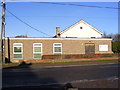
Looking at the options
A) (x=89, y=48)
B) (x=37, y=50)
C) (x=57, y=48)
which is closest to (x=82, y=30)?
(x=89, y=48)

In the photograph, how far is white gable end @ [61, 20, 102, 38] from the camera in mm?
43156

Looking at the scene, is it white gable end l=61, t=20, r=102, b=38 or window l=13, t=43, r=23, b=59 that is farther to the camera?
white gable end l=61, t=20, r=102, b=38

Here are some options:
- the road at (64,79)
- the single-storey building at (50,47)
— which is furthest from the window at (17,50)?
the road at (64,79)

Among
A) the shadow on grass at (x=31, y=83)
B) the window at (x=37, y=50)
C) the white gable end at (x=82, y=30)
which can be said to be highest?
the white gable end at (x=82, y=30)

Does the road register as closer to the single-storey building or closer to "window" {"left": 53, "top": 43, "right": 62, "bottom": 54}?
the single-storey building

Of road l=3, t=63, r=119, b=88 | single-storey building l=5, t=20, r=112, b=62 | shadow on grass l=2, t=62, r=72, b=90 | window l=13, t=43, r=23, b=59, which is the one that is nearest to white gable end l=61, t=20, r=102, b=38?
single-storey building l=5, t=20, r=112, b=62

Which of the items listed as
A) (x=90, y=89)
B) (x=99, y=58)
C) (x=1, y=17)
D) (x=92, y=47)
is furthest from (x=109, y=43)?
(x=90, y=89)

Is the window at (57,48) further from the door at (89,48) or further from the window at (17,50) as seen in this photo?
the window at (17,50)

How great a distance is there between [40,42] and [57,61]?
5134mm

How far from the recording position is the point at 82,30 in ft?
142

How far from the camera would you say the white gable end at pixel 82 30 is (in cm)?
4316

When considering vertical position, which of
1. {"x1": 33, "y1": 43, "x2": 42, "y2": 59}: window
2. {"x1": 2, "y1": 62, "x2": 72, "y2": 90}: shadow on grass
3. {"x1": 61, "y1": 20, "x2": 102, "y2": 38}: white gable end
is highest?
{"x1": 61, "y1": 20, "x2": 102, "y2": 38}: white gable end

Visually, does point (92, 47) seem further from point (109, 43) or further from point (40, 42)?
point (40, 42)

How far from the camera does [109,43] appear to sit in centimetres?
3378
